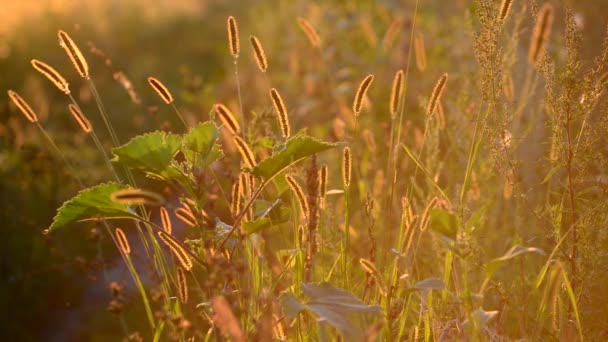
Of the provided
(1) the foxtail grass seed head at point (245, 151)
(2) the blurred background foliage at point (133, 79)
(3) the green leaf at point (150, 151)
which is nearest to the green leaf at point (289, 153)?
(1) the foxtail grass seed head at point (245, 151)

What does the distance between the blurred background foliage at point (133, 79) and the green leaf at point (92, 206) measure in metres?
0.47

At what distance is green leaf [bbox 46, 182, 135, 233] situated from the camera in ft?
6.12

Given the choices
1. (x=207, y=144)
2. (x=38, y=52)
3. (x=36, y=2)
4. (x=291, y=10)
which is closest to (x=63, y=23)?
(x=38, y=52)

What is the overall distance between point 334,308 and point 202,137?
500 millimetres

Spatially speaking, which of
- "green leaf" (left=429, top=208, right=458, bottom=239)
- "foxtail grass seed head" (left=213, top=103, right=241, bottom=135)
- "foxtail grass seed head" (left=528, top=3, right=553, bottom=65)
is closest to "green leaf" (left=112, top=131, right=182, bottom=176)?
"foxtail grass seed head" (left=213, top=103, right=241, bottom=135)

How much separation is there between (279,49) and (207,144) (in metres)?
6.71

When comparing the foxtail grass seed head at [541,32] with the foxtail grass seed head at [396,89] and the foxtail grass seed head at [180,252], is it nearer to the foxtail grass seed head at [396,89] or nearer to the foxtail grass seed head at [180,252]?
the foxtail grass seed head at [396,89]

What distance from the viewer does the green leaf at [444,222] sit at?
5.98 feet

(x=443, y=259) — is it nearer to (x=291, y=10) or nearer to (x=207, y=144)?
(x=207, y=144)

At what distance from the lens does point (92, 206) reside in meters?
1.91

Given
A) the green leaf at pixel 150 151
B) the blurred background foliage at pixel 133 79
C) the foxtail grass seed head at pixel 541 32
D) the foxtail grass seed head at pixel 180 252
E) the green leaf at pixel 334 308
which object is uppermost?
the foxtail grass seed head at pixel 541 32

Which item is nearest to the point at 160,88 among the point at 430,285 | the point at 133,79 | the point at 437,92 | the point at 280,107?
the point at 280,107

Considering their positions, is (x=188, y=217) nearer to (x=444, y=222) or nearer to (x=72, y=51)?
(x=72, y=51)

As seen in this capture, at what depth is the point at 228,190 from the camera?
4.65 metres
